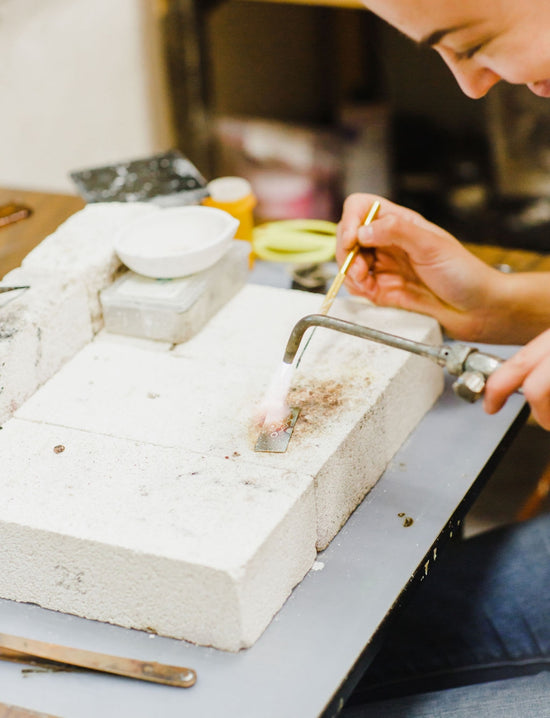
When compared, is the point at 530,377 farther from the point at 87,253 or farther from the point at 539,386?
the point at 87,253

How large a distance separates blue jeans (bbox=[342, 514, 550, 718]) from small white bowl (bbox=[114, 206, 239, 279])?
0.72 m

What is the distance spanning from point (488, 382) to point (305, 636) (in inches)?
16.4

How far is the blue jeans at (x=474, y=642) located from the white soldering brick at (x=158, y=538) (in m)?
0.34

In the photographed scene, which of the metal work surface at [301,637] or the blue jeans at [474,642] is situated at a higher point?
the metal work surface at [301,637]

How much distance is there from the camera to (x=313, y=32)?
3.60m

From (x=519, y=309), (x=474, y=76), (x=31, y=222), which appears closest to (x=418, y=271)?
(x=519, y=309)

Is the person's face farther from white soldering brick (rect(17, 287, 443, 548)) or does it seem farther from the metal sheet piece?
the metal sheet piece

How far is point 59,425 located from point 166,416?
17 centimetres

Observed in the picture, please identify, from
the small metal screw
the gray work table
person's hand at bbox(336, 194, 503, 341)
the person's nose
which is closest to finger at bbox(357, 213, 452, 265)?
person's hand at bbox(336, 194, 503, 341)

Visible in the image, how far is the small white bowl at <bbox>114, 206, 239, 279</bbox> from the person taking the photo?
1610 millimetres

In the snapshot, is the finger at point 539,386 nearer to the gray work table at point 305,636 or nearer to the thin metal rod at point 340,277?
the gray work table at point 305,636

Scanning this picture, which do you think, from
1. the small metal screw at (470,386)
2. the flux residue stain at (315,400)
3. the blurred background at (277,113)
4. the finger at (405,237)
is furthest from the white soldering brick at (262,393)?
the blurred background at (277,113)

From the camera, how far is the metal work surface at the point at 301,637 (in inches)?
42.6

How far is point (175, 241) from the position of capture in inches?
69.2
